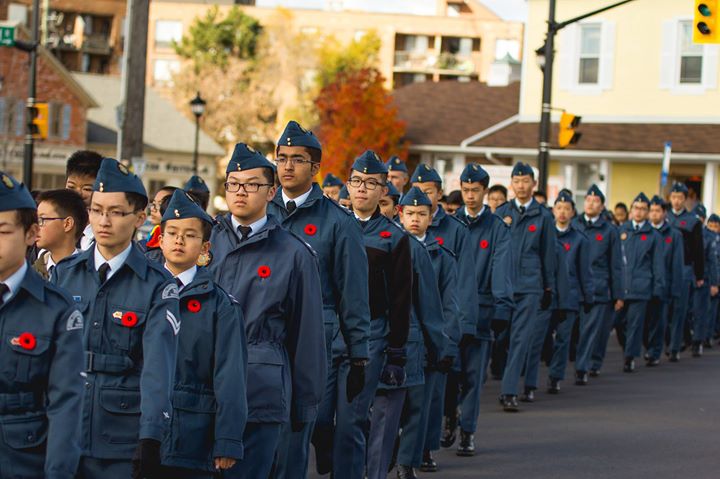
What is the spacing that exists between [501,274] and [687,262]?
→ 10507 millimetres

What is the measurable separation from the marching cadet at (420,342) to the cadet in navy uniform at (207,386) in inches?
132

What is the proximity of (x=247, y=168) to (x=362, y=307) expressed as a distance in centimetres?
133

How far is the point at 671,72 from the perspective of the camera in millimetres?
39375

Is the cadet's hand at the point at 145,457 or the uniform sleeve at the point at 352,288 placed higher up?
the uniform sleeve at the point at 352,288

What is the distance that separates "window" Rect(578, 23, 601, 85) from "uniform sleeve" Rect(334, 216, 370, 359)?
109ft

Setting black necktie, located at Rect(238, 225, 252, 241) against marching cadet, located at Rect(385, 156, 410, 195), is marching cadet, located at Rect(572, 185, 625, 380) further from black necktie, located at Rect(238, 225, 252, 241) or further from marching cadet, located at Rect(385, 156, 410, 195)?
black necktie, located at Rect(238, 225, 252, 241)

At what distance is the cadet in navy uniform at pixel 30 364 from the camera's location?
5.15 m

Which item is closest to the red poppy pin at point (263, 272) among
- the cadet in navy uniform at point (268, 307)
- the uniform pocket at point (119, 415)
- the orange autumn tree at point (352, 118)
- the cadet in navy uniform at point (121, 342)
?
the cadet in navy uniform at point (268, 307)

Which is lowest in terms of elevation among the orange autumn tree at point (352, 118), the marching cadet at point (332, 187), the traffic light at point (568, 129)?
the marching cadet at point (332, 187)

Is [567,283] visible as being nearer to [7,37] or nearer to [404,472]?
[404,472]

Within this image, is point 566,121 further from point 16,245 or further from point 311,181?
point 16,245

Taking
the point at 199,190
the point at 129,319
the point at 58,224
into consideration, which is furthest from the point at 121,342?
the point at 199,190

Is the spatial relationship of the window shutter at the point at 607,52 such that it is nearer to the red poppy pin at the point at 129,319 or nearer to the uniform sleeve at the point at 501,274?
the uniform sleeve at the point at 501,274

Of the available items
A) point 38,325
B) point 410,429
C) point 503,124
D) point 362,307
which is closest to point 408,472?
point 410,429
